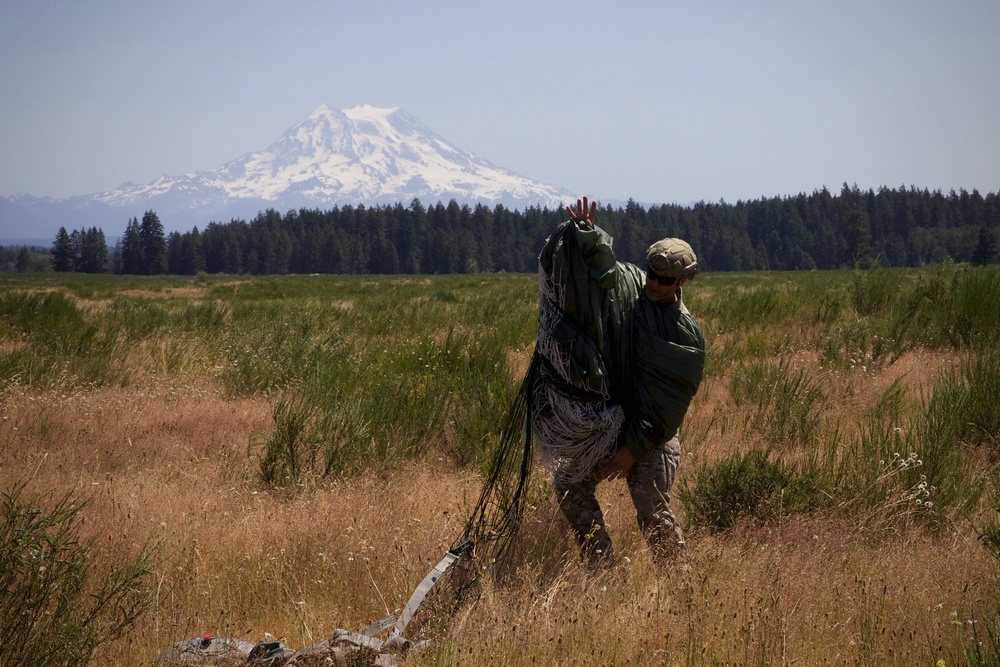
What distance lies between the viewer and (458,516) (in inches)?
150

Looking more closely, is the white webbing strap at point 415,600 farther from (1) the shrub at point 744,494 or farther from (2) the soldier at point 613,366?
(1) the shrub at point 744,494

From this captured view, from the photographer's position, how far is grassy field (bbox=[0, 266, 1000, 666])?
2604mm

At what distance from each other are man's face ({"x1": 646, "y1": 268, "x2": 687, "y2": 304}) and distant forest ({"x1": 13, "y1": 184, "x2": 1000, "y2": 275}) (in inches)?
4360

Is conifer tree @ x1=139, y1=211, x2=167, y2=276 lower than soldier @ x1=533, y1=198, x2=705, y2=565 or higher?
higher

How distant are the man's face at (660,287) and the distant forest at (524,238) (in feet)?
363

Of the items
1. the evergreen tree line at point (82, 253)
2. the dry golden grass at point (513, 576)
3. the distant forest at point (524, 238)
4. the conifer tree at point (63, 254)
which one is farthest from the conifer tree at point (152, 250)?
the dry golden grass at point (513, 576)

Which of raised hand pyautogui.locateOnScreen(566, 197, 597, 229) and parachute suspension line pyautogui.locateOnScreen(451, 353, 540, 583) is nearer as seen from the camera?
raised hand pyautogui.locateOnScreen(566, 197, 597, 229)

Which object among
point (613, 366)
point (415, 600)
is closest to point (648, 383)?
point (613, 366)

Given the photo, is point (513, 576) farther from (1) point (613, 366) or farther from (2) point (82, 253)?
(2) point (82, 253)

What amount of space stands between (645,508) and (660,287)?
92 centimetres

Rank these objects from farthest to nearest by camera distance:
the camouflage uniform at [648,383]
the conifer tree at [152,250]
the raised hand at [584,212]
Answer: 1. the conifer tree at [152,250]
2. the camouflage uniform at [648,383]
3. the raised hand at [584,212]

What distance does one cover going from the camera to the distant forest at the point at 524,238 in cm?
11525

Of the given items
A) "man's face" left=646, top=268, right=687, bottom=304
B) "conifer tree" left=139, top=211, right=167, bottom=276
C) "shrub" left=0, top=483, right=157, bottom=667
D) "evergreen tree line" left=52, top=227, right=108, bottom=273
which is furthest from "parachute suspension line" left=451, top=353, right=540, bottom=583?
"conifer tree" left=139, top=211, right=167, bottom=276

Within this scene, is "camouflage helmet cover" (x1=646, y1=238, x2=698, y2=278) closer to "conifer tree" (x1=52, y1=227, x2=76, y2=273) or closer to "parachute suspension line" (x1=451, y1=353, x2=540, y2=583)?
"parachute suspension line" (x1=451, y1=353, x2=540, y2=583)
